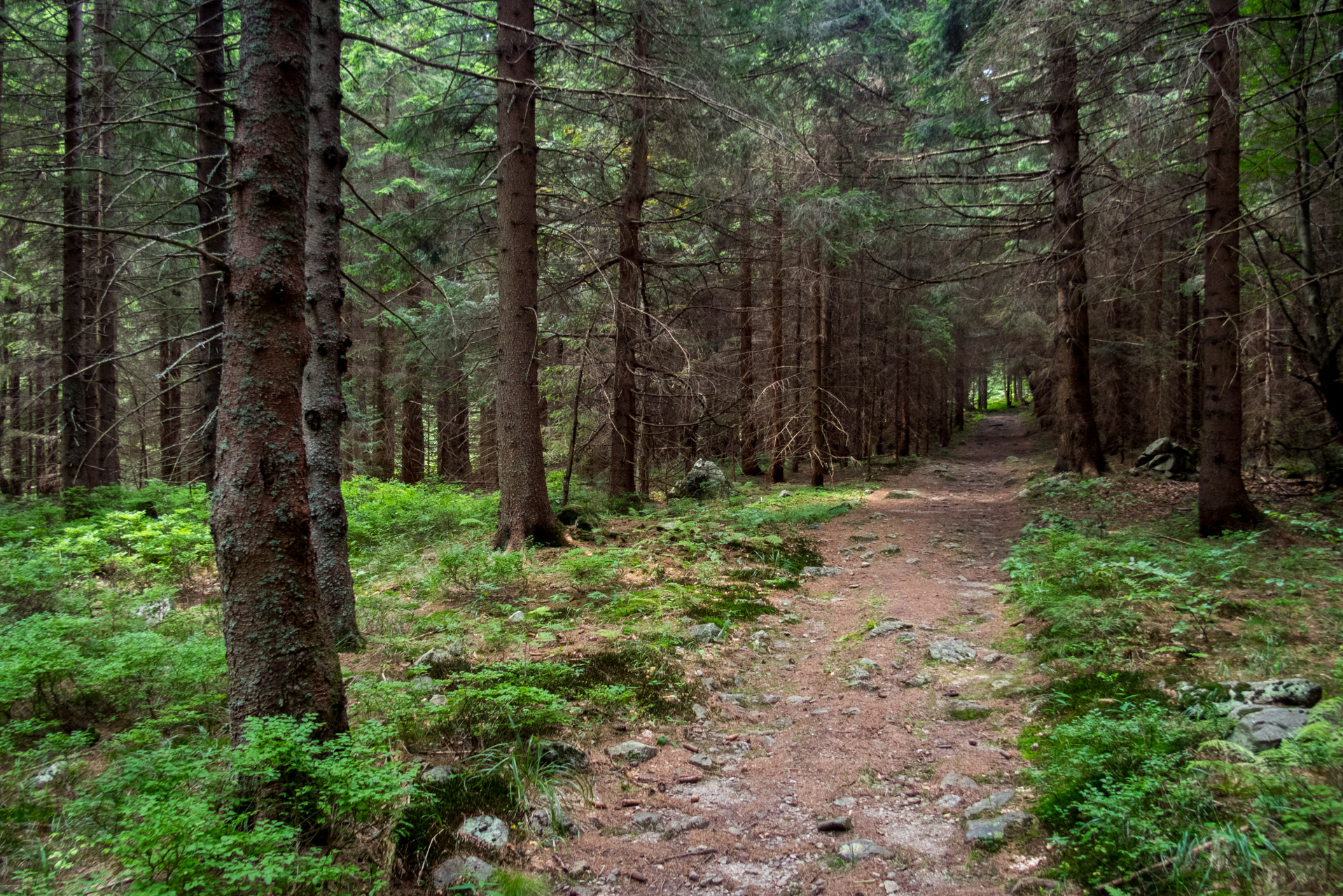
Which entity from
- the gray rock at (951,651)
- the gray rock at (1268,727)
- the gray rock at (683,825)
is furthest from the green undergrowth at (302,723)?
the gray rock at (1268,727)

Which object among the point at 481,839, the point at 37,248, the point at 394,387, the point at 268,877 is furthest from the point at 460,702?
the point at 37,248

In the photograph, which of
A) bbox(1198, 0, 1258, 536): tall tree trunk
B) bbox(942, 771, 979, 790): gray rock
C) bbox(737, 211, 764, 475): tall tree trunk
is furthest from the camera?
bbox(737, 211, 764, 475): tall tree trunk

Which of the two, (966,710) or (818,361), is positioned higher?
(818,361)

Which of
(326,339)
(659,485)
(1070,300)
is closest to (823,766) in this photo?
(326,339)

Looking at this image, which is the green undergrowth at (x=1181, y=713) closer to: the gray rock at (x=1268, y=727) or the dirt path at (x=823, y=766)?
the gray rock at (x=1268, y=727)

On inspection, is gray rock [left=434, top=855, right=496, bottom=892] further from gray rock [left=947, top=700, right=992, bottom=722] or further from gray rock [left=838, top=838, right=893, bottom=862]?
gray rock [left=947, top=700, right=992, bottom=722]

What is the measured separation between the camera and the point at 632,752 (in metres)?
3.73

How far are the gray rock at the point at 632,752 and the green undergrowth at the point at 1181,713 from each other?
2015 mm

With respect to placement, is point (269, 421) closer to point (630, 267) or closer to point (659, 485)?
point (630, 267)

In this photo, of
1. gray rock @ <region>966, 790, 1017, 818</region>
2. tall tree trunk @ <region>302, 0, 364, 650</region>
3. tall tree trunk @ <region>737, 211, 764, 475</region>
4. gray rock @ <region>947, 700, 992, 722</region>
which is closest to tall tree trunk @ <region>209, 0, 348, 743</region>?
tall tree trunk @ <region>302, 0, 364, 650</region>

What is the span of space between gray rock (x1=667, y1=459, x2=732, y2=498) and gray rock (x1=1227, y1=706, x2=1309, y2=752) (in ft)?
33.9

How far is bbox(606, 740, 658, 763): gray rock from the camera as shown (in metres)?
3.69

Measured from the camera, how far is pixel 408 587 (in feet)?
21.4

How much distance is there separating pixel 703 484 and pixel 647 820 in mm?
10297
